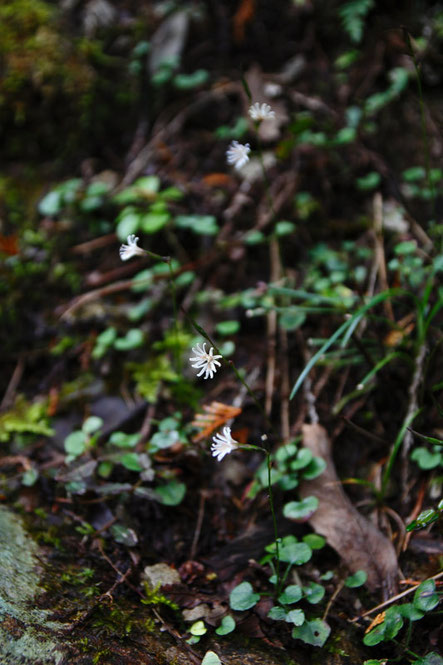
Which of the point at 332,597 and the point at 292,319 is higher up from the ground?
the point at 292,319

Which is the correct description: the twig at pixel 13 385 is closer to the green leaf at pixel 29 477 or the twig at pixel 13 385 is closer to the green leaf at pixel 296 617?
the green leaf at pixel 29 477

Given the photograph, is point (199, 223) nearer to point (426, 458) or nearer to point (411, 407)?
point (411, 407)

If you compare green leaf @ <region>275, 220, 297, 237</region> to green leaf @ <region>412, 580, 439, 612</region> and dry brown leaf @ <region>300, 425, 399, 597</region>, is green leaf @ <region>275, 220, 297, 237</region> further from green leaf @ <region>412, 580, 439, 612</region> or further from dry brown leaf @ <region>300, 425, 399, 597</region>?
green leaf @ <region>412, 580, 439, 612</region>

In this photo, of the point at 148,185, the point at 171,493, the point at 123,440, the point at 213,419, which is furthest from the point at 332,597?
the point at 148,185

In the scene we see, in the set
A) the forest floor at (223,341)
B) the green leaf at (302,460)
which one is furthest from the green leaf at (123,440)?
the green leaf at (302,460)

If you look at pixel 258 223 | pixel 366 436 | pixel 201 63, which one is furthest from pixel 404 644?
pixel 201 63

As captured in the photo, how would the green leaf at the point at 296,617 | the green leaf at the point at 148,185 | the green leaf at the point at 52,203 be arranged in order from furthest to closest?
the green leaf at the point at 52,203
the green leaf at the point at 148,185
the green leaf at the point at 296,617
